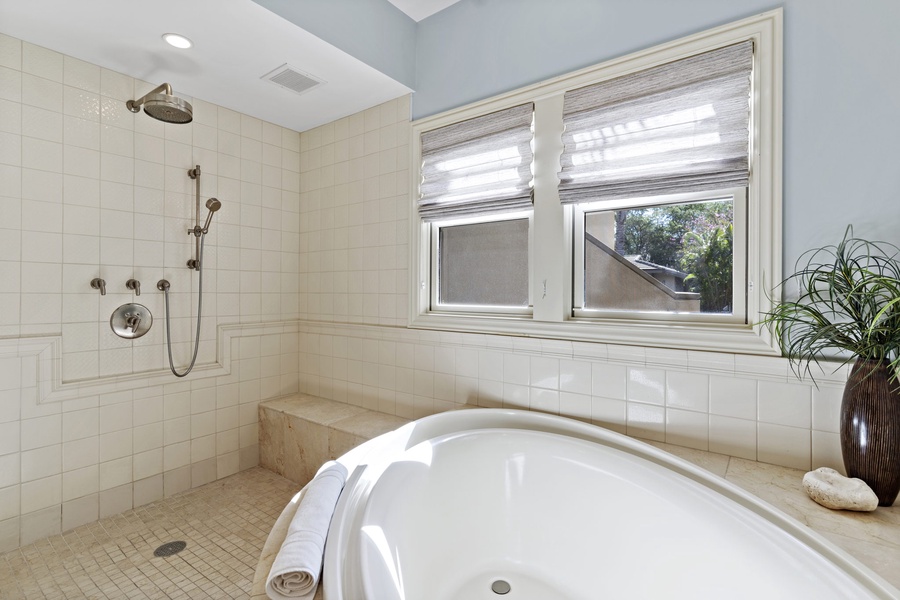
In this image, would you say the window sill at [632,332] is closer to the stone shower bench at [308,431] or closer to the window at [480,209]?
the window at [480,209]

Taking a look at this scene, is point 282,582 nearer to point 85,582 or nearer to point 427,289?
point 85,582

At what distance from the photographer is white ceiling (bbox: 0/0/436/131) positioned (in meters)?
1.67

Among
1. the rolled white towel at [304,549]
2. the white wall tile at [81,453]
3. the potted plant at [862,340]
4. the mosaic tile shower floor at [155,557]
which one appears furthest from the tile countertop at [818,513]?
the white wall tile at [81,453]

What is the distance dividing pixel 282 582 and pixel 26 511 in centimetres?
198

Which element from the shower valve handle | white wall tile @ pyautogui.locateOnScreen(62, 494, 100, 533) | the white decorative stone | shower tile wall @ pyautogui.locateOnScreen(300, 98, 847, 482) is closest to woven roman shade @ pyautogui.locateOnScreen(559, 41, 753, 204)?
shower tile wall @ pyautogui.locateOnScreen(300, 98, 847, 482)

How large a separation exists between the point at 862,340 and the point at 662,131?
3.24ft

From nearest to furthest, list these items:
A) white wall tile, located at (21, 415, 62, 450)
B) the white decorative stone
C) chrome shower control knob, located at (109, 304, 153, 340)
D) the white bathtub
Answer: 1. the white bathtub
2. the white decorative stone
3. white wall tile, located at (21, 415, 62, 450)
4. chrome shower control knob, located at (109, 304, 153, 340)

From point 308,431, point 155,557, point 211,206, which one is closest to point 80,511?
point 155,557

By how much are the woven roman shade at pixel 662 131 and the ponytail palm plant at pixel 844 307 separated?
398 mm

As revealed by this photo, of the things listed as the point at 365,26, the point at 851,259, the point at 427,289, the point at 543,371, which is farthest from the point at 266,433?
the point at 851,259

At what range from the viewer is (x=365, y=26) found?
2.10 meters

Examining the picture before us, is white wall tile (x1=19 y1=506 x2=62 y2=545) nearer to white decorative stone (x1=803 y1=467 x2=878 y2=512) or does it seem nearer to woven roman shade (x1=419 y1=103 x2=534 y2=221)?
woven roman shade (x1=419 y1=103 x2=534 y2=221)

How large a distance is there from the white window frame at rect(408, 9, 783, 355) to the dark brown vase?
0.28 metres

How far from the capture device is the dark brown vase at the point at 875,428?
3.84ft
